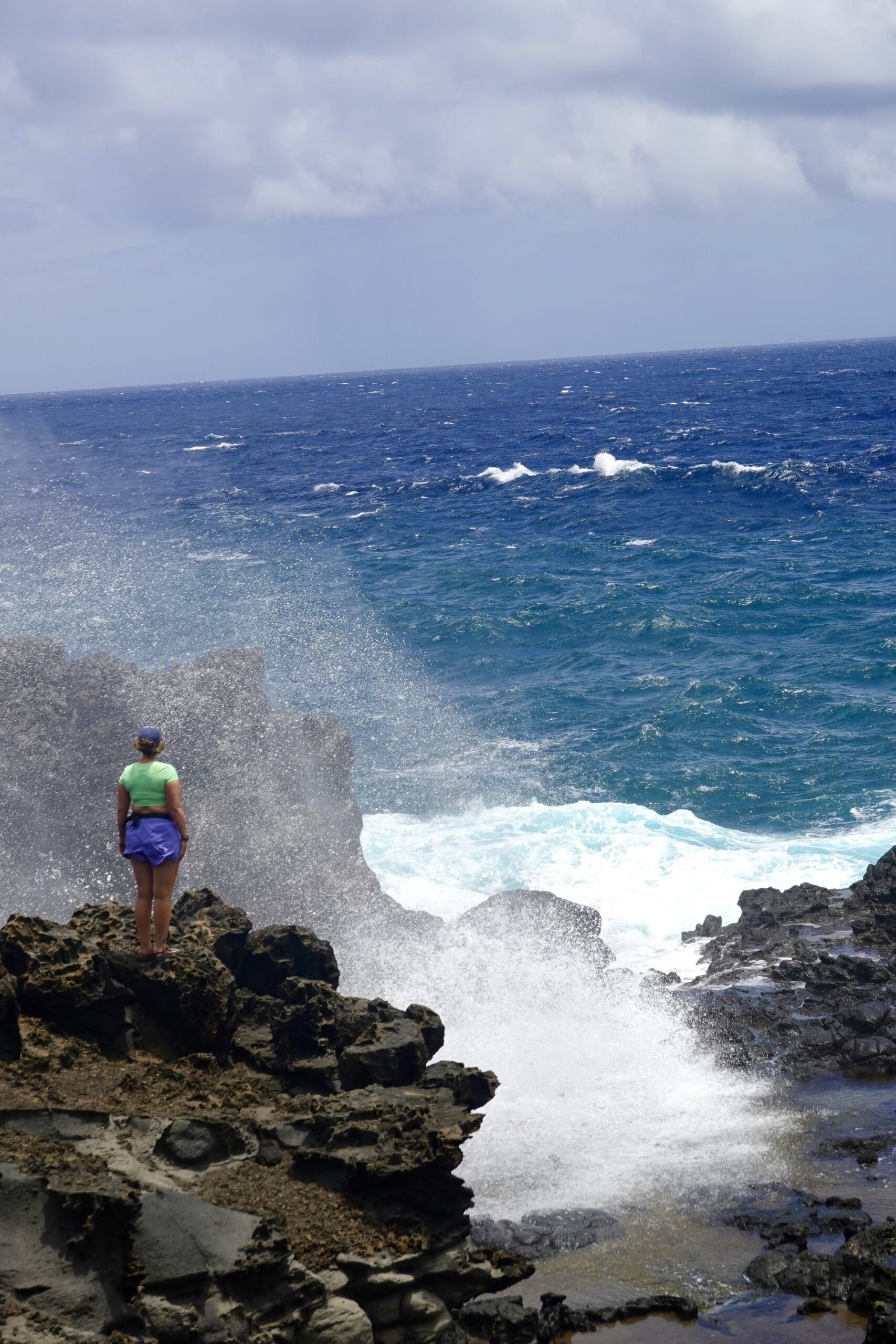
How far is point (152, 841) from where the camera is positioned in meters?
12.0

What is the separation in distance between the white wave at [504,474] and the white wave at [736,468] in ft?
35.9

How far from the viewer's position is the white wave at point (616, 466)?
6806cm

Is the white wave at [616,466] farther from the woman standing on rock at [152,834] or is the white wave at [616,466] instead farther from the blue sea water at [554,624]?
the woman standing on rock at [152,834]

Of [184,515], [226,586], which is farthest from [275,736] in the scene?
[184,515]

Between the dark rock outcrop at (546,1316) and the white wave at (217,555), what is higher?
the white wave at (217,555)

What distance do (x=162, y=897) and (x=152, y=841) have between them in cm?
56

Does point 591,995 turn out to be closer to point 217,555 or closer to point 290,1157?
point 290,1157

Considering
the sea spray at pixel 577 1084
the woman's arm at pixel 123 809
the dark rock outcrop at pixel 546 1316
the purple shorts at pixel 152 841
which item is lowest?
the sea spray at pixel 577 1084

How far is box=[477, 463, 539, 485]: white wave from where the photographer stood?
229 feet

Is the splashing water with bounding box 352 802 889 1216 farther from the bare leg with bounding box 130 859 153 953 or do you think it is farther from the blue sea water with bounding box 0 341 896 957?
the bare leg with bounding box 130 859 153 953

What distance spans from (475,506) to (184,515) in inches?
577

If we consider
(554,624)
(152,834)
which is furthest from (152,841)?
(554,624)

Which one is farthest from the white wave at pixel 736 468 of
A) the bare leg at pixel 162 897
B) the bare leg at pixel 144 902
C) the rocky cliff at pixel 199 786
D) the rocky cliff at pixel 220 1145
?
the bare leg at pixel 144 902

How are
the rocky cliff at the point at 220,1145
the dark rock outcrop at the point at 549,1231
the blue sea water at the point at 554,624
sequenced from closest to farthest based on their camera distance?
the rocky cliff at the point at 220,1145 < the dark rock outcrop at the point at 549,1231 < the blue sea water at the point at 554,624
